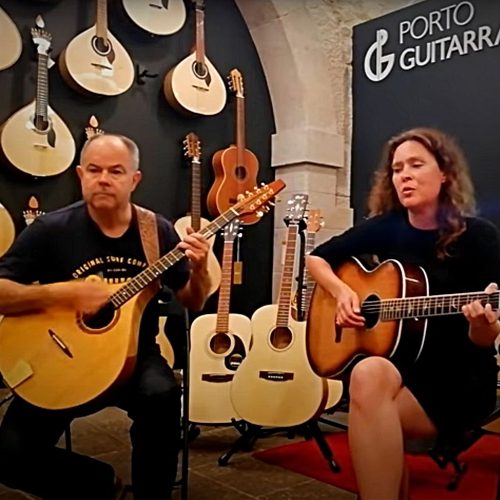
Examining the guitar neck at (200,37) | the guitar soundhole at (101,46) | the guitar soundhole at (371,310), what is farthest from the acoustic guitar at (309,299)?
the guitar soundhole at (101,46)

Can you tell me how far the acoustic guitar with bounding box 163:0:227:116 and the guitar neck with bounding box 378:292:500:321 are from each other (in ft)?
7.41

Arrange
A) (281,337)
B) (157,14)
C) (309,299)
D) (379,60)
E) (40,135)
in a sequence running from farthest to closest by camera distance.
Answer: (379,60)
(157,14)
(40,135)
(281,337)
(309,299)

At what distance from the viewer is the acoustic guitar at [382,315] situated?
63.1 inches

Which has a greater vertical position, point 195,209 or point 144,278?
point 195,209

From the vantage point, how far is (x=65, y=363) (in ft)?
5.76

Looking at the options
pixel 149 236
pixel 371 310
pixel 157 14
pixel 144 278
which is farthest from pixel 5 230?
pixel 371 310

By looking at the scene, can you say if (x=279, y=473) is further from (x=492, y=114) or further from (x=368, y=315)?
(x=492, y=114)

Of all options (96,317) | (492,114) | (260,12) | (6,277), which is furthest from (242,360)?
(260,12)

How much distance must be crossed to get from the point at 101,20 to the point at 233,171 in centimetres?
112

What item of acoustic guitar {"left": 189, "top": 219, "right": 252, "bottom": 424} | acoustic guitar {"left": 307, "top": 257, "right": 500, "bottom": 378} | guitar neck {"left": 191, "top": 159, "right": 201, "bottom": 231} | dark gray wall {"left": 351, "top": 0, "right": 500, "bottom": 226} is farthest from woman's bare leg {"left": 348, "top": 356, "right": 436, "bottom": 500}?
guitar neck {"left": 191, "top": 159, "right": 201, "bottom": 231}

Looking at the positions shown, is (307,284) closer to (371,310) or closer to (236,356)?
(236,356)

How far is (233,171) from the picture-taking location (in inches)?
146

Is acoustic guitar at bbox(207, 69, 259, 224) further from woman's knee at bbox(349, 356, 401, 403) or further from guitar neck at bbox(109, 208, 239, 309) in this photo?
woman's knee at bbox(349, 356, 401, 403)

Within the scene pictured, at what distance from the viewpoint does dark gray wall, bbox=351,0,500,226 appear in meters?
3.13
